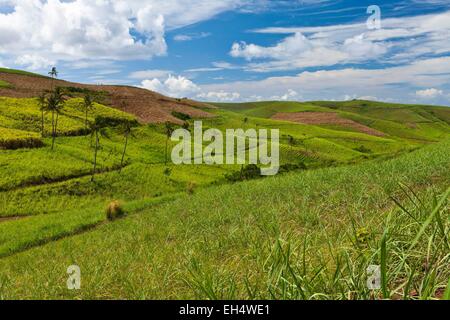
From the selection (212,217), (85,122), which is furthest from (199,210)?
(85,122)

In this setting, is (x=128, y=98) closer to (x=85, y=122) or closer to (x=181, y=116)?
(x=181, y=116)

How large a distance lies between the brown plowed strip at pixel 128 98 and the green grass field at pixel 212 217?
7.18 metres

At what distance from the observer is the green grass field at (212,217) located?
15.6ft

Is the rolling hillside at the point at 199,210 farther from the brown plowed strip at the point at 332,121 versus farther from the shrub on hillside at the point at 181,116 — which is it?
the brown plowed strip at the point at 332,121

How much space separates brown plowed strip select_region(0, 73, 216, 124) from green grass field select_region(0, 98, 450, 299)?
7177mm

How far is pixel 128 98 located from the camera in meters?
107

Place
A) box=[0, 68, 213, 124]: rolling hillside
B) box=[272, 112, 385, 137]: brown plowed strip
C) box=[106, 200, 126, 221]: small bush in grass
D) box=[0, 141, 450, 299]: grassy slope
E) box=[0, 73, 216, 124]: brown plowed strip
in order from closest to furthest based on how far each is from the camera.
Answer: box=[0, 141, 450, 299]: grassy slope, box=[106, 200, 126, 221]: small bush in grass, box=[0, 73, 216, 124]: brown plowed strip, box=[0, 68, 213, 124]: rolling hillside, box=[272, 112, 385, 137]: brown plowed strip

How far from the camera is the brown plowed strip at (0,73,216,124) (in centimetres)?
9381

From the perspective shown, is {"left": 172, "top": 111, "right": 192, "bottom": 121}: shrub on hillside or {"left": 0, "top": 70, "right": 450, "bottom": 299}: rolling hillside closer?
{"left": 0, "top": 70, "right": 450, "bottom": 299}: rolling hillside

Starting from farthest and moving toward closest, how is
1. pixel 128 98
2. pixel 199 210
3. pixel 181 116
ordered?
pixel 128 98, pixel 181 116, pixel 199 210

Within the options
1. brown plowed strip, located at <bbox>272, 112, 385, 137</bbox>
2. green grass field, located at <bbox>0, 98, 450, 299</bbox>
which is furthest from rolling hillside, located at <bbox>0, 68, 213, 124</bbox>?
brown plowed strip, located at <bbox>272, 112, 385, 137</bbox>

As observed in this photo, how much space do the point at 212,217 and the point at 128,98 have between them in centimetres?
9624

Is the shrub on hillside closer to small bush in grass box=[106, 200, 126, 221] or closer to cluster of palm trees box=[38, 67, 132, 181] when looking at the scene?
cluster of palm trees box=[38, 67, 132, 181]

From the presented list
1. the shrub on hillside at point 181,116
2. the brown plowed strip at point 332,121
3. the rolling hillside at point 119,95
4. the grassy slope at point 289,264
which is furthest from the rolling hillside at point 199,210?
the brown plowed strip at point 332,121
